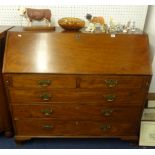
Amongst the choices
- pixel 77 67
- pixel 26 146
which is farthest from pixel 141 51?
pixel 26 146

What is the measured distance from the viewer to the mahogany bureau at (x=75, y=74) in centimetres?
151

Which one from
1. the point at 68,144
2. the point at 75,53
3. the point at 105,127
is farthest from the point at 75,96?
the point at 68,144

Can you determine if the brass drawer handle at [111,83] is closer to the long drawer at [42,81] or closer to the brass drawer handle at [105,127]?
the long drawer at [42,81]

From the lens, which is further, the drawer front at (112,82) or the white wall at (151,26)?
the white wall at (151,26)

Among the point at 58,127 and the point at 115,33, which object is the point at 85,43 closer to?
the point at 115,33

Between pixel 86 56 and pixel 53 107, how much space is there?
55cm

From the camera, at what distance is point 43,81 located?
1.52 metres

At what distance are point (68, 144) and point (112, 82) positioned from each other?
2.78 feet

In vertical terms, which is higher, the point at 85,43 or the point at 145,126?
the point at 85,43

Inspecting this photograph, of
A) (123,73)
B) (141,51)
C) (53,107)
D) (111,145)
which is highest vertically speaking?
(141,51)

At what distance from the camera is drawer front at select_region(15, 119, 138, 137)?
1.76 meters

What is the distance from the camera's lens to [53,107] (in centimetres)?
167

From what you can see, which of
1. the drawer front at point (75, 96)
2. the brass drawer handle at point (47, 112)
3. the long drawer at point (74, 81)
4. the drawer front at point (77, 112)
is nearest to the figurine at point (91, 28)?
the long drawer at point (74, 81)
